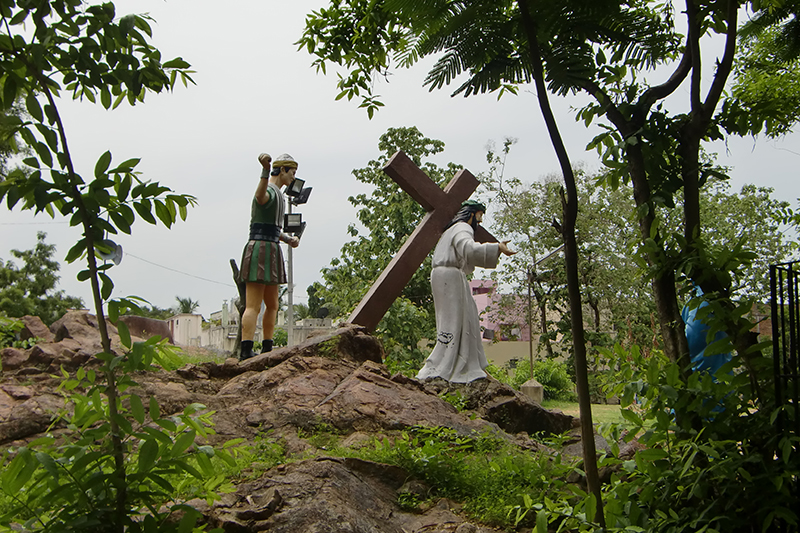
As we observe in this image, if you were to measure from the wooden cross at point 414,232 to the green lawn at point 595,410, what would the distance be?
229 centimetres

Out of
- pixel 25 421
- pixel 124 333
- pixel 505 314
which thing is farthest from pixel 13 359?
pixel 505 314

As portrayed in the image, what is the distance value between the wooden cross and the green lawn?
2292 millimetres

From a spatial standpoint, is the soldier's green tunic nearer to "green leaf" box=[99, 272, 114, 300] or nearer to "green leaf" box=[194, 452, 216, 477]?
"green leaf" box=[99, 272, 114, 300]

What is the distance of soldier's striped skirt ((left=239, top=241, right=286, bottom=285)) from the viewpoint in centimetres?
703

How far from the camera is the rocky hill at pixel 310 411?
3.02 meters

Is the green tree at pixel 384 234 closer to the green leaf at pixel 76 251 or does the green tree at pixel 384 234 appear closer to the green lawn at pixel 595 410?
the green lawn at pixel 595 410

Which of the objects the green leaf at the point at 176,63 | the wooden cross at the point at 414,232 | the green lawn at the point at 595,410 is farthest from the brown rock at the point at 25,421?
the green lawn at the point at 595,410

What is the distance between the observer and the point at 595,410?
961 centimetres

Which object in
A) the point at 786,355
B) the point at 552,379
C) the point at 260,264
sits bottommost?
the point at 552,379

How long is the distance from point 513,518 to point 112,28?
9.11ft

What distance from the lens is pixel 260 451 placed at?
13.6 feet

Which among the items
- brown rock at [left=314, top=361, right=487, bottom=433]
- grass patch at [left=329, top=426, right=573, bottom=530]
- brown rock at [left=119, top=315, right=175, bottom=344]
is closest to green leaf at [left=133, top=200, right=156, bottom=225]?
grass patch at [left=329, top=426, right=573, bottom=530]

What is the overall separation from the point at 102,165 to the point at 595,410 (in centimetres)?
889

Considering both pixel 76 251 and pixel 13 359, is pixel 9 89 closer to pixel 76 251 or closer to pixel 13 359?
pixel 76 251
